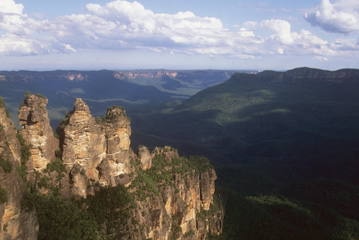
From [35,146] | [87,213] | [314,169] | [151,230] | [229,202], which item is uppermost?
[35,146]

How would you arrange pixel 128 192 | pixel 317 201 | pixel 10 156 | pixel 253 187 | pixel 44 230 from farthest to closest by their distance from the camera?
1. pixel 253 187
2. pixel 317 201
3. pixel 128 192
4. pixel 44 230
5. pixel 10 156

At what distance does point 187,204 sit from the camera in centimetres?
6631

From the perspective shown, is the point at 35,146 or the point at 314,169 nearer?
the point at 35,146

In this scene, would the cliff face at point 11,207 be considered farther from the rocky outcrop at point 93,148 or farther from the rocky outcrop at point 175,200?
the rocky outcrop at point 175,200

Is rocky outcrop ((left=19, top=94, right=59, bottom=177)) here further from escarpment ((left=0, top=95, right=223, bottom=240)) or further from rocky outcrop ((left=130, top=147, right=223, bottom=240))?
rocky outcrop ((left=130, top=147, right=223, bottom=240))

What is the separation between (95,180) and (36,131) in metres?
10.0

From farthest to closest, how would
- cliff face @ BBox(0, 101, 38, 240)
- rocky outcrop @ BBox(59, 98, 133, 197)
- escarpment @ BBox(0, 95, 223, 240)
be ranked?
rocky outcrop @ BBox(59, 98, 133, 197) < escarpment @ BBox(0, 95, 223, 240) < cliff face @ BBox(0, 101, 38, 240)

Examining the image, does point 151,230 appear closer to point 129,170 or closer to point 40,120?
point 129,170

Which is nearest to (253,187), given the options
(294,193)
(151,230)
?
(294,193)

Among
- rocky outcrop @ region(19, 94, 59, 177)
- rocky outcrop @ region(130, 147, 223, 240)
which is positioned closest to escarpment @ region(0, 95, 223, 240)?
rocky outcrop @ region(19, 94, 59, 177)

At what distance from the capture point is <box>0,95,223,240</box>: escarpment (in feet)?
138

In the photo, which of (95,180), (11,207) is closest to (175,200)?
(95,180)

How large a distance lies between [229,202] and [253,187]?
45972mm

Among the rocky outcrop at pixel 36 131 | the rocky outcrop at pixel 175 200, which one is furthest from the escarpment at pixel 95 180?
the rocky outcrop at pixel 175 200
